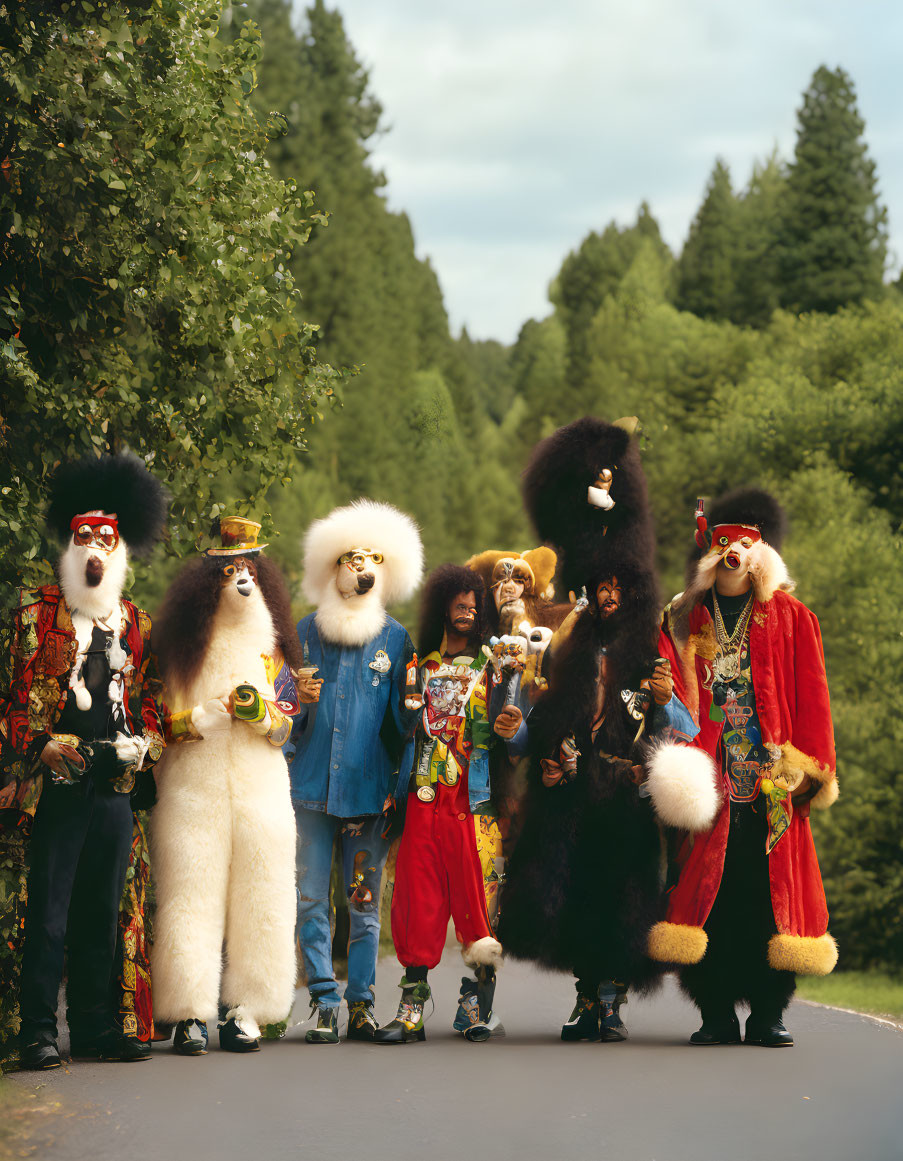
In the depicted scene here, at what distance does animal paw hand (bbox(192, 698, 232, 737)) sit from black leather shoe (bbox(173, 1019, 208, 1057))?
4.20 feet

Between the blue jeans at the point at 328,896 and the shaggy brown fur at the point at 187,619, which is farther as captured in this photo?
the blue jeans at the point at 328,896

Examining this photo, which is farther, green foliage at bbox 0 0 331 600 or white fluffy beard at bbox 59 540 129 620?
green foliage at bbox 0 0 331 600

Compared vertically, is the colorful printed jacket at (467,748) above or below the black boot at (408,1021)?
above

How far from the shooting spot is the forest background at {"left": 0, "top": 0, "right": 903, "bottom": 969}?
7.93 metres

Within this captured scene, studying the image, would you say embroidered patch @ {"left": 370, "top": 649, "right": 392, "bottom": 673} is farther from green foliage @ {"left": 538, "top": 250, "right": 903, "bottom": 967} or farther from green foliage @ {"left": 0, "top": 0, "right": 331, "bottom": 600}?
green foliage @ {"left": 538, "top": 250, "right": 903, "bottom": 967}

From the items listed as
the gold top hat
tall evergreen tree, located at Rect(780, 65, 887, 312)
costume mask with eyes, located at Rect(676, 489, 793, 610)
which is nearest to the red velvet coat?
costume mask with eyes, located at Rect(676, 489, 793, 610)

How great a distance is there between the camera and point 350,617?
7.74 m

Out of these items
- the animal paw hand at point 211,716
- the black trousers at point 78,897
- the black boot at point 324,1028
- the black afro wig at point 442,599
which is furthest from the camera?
the black afro wig at point 442,599

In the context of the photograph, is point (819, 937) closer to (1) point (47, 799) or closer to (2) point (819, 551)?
(1) point (47, 799)

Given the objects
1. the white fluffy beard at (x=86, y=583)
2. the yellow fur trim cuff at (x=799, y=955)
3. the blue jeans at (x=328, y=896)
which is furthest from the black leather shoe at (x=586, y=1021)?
the white fluffy beard at (x=86, y=583)

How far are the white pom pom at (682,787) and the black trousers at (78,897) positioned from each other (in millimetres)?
2418

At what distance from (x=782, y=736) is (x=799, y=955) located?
3.38 feet

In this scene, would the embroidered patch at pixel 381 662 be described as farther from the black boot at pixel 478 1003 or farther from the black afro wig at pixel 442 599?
the black boot at pixel 478 1003

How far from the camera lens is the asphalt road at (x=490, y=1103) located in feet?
17.4
